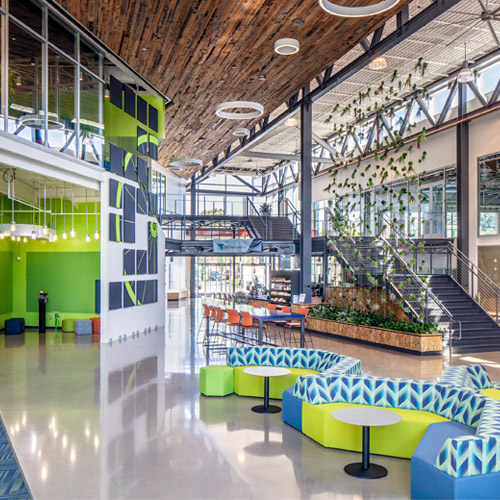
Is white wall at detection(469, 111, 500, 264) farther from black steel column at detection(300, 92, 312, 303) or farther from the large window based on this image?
black steel column at detection(300, 92, 312, 303)

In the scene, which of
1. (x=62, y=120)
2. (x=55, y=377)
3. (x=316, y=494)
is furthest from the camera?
(x=62, y=120)

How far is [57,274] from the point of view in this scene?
15.1 metres

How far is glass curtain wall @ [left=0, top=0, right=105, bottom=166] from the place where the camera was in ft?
28.6

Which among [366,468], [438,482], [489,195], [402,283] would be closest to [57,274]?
[402,283]

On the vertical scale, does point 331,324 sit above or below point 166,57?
below

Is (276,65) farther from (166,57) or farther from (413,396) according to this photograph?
(413,396)

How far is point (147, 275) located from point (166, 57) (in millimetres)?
6363

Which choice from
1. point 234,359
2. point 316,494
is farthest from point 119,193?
point 316,494

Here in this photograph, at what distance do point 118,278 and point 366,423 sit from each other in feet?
31.9

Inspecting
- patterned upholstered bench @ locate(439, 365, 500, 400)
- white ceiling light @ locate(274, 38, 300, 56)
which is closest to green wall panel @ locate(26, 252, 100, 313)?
white ceiling light @ locate(274, 38, 300, 56)

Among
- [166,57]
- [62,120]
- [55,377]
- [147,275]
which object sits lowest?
[55,377]

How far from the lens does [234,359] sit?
7.63 metres

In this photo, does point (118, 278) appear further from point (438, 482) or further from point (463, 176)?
point (463, 176)

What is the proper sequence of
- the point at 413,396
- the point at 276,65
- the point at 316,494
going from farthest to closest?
the point at 276,65
the point at 413,396
the point at 316,494
